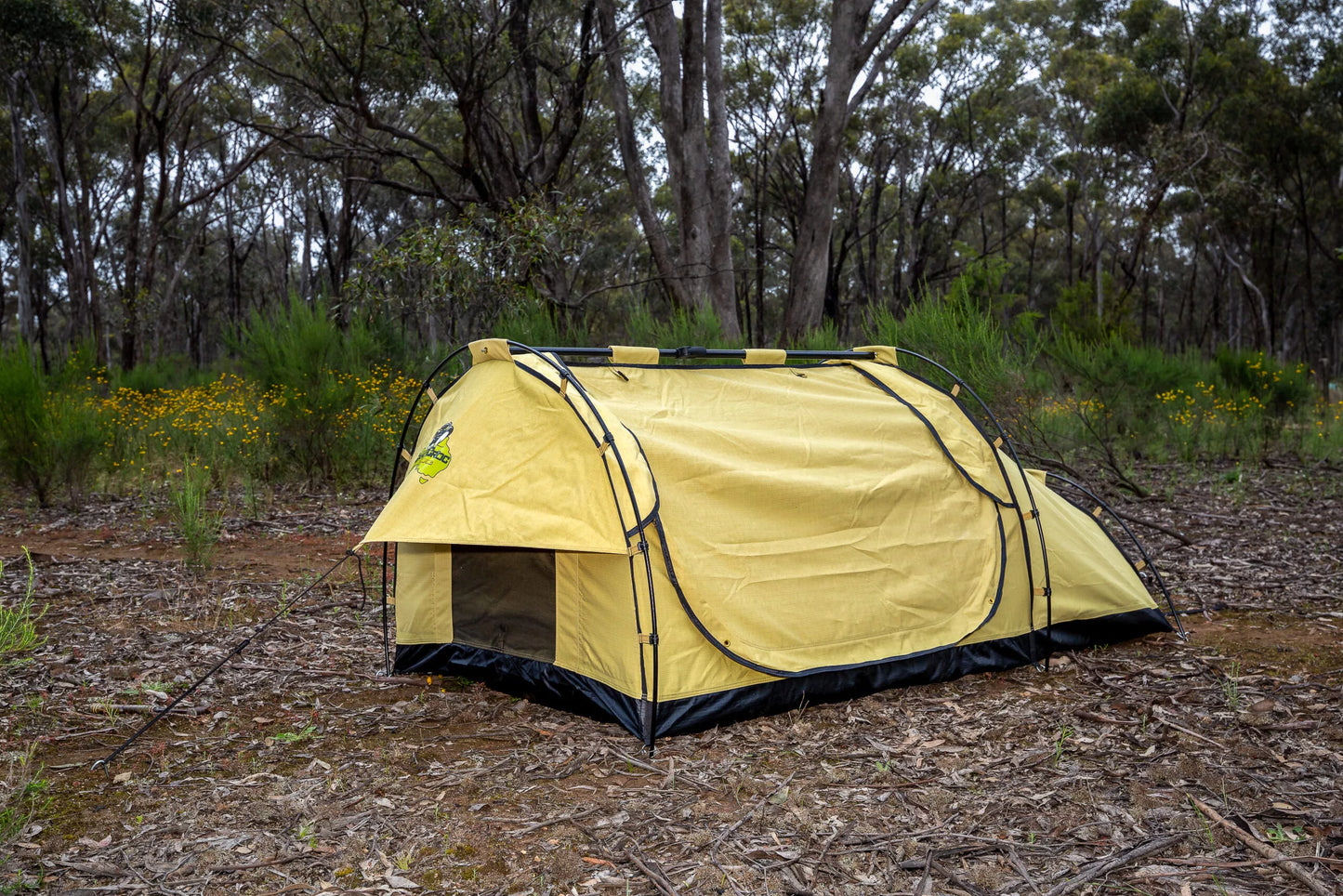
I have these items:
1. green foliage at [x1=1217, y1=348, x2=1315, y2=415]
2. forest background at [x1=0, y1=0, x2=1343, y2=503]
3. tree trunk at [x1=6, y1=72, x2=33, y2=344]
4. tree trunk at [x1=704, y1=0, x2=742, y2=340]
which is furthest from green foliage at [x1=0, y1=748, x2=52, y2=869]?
tree trunk at [x1=6, y1=72, x2=33, y2=344]

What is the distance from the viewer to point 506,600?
4430 millimetres

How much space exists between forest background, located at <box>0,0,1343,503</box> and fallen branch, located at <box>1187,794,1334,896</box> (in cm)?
494

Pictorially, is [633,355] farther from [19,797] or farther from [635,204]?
[635,204]

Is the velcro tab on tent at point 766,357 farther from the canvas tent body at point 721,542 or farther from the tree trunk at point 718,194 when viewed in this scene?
the tree trunk at point 718,194

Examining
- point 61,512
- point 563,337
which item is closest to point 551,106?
point 563,337

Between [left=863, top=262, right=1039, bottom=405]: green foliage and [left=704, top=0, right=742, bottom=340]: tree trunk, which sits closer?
[left=863, top=262, right=1039, bottom=405]: green foliage

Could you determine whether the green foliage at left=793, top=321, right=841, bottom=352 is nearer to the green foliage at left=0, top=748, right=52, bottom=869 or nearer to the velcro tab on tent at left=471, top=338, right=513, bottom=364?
the velcro tab on tent at left=471, top=338, right=513, bottom=364

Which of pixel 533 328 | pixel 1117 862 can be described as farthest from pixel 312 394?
pixel 1117 862

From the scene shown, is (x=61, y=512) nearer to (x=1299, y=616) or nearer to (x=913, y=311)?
(x=913, y=311)

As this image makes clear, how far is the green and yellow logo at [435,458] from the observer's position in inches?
154

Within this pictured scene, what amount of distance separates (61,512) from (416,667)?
5.40m

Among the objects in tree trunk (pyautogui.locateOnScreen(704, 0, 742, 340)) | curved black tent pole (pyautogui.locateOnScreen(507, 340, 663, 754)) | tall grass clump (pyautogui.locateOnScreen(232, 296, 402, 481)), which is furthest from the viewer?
tree trunk (pyautogui.locateOnScreen(704, 0, 742, 340))

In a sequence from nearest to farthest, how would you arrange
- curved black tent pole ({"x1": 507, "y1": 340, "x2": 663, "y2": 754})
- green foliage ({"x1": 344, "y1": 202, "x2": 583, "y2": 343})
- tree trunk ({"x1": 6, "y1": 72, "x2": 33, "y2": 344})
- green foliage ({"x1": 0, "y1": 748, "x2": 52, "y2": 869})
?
green foliage ({"x1": 0, "y1": 748, "x2": 52, "y2": 869}), curved black tent pole ({"x1": 507, "y1": 340, "x2": 663, "y2": 754}), green foliage ({"x1": 344, "y1": 202, "x2": 583, "y2": 343}), tree trunk ({"x1": 6, "y1": 72, "x2": 33, "y2": 344})

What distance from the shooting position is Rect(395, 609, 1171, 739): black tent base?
3844mm
